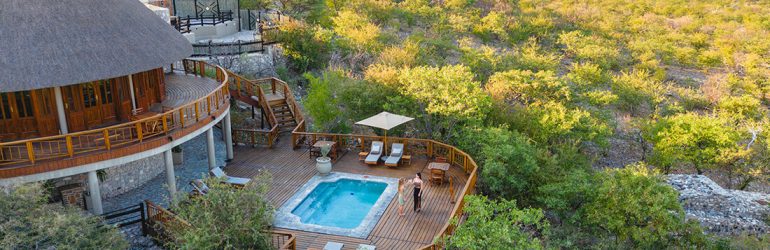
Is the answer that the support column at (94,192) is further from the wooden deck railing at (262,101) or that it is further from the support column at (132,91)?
the wooden deck railing at (262,101)

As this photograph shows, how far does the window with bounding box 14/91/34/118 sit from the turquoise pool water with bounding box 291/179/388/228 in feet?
26.6

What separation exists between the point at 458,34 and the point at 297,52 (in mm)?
17893

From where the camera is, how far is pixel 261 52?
3136 centimetres

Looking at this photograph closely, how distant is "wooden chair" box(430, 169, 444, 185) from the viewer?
17078 millimetres

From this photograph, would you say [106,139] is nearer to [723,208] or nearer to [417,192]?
[417,192]

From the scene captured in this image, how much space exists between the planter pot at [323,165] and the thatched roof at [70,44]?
5.94 m

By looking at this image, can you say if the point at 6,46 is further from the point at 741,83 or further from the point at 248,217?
the point at 741,83

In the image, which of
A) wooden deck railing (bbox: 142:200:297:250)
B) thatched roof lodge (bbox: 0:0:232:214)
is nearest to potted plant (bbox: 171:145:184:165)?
thatched roof lodge (bbox: 0:0:232:214)

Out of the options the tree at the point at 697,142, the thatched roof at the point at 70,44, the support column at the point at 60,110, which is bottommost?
the tree at the point at 697,142

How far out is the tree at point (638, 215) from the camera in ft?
51.6

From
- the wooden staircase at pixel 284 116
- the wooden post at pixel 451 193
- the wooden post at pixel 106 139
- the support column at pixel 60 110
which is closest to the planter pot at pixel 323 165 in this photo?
the wooden post at pixel 451 193

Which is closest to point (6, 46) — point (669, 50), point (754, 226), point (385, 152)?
point (385, 152)

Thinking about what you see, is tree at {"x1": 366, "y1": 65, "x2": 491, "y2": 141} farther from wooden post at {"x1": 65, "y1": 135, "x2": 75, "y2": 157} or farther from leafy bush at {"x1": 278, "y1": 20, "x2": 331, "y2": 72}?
wooden post at {"x1": 65, "y1": 135, "x2": 75, "y2": 157}

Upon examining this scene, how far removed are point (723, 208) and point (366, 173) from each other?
14.9m
